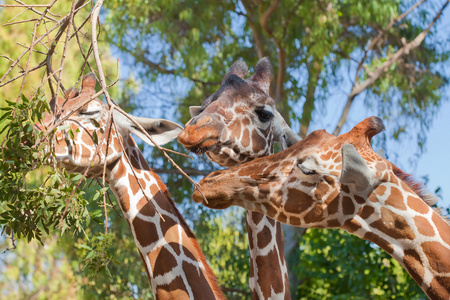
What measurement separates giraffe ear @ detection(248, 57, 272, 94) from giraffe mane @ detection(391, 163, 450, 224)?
4.32 feet

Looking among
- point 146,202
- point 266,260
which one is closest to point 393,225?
point 266,260

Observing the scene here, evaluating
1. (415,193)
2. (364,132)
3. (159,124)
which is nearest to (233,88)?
(159,124)

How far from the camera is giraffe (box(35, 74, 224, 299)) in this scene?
3.44 meters

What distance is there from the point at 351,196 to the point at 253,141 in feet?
3.63

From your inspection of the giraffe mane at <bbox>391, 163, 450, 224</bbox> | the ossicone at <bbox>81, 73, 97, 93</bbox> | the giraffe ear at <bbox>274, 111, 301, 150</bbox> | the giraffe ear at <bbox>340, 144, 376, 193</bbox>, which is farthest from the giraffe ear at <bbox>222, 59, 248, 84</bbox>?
the giraffe ear at <bbox>340, 144, 376, 193</bbox>

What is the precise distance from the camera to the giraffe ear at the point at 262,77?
157 inches

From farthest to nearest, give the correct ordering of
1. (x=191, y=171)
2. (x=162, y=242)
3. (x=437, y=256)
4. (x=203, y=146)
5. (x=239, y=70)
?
(x=191, y=171), (x=239, y=70), (x=162, y=242), (x=203, y=146), (x=437, y=256)

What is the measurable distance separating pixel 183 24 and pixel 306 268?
4537 mm

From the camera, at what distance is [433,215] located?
9.06 feet

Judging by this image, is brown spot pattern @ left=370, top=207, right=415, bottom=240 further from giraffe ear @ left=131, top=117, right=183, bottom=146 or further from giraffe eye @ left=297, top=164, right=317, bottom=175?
giraffe ear @ left=131, top=117, right=183, bottom=146

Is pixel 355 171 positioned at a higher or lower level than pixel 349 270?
lower

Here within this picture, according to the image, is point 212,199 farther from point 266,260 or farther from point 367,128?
point 266,260

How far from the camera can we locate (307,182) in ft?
9.20

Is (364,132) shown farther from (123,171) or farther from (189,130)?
(123,171)
